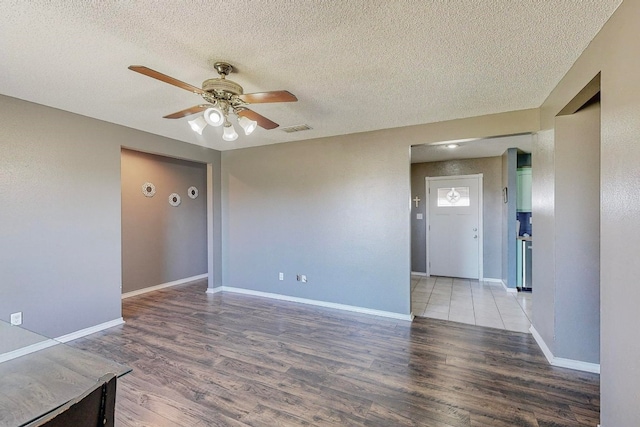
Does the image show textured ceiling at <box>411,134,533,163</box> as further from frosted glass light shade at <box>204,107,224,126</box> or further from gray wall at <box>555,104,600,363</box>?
frosted glass light shade at <box>204,107,224,126</box>

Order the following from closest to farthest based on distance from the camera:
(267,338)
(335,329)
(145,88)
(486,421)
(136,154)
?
(486,421) → (145,88) → (267,338) → (335,329) → (136,154)

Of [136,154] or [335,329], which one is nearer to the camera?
[335,329]

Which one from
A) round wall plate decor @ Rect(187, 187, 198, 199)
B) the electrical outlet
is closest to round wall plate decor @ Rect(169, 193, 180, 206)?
round wall plate decor @ Rect(187, 187, 198, 199)

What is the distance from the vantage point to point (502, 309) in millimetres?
4020

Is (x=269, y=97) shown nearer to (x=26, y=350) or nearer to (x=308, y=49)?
(x=308, y=49)

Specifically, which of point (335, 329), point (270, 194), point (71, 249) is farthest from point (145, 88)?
point (335, 329)

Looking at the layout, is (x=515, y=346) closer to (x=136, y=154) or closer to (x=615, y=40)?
(x=615, y=40)

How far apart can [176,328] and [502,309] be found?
4.28m

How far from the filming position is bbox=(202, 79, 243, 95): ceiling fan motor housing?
1984 mm

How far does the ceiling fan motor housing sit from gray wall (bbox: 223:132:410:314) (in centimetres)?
221

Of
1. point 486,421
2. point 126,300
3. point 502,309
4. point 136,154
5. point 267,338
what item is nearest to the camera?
point 486,421

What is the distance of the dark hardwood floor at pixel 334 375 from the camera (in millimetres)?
1936

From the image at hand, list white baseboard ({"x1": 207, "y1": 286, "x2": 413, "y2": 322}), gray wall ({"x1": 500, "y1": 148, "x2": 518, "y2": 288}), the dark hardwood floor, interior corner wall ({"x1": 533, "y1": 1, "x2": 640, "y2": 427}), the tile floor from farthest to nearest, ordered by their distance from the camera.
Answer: gray wall ({"x1": 500, "y1": 148, "x2": 518, "y2": 288}), white baseboard ({"x1": 207, "y1": 286, "x2": 413, "y2": 322}), the tile floor, the dark hardwood floor, interior corner wall ({"x1": 533, "y1": 1, "x2": 640, "y2": 427})

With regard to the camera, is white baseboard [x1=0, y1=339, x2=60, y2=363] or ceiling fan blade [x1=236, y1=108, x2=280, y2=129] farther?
ceiling fan blade [x1=236, y1=108, x2=280, y2=129]
